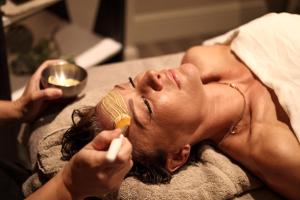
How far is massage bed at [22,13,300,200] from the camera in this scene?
1.20 meters

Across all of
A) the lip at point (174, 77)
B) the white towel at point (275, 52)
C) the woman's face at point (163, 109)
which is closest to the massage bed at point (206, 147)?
the white towel at point (275, 52)

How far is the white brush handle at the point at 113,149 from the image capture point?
3.01 feet

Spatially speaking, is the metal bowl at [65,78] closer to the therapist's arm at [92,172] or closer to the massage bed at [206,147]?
the massage bed at [206,147]

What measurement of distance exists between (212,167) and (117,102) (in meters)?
0.33

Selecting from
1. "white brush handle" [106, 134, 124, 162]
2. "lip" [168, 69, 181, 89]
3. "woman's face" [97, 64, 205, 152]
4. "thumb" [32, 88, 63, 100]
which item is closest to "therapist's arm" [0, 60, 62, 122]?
"thumb" [32, 88, 63, 100]

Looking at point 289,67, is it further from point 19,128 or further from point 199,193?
point 19,128

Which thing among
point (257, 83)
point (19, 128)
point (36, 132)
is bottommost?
point (19, 128)

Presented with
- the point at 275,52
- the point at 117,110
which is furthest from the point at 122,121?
the point at 275,52

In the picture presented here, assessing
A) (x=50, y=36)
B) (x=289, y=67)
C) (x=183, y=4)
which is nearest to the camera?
(x=289, y=67)

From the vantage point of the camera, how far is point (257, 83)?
4.61ft

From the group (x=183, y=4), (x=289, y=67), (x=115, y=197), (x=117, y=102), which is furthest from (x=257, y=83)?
(x=183, y=4)

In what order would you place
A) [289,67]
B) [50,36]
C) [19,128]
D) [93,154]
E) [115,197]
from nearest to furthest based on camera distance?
1. [93,154]
2. [115,197]
3. [289,67]
4. [19,128]
5. [50,36]

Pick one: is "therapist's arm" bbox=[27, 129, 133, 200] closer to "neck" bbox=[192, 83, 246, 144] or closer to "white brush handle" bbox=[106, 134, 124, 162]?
"white brush handle" bbox=[106, 134, 124, 162]

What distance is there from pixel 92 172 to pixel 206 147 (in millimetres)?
468
